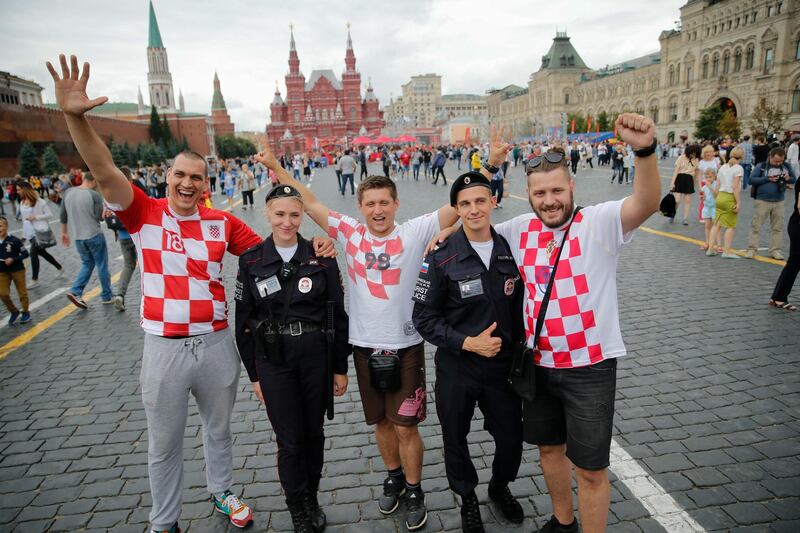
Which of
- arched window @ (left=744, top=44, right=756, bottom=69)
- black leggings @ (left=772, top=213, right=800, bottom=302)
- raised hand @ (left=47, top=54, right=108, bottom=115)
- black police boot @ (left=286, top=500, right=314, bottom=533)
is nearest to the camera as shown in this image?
raised hand @ (left=47, top=54, right=108, bottom=115)

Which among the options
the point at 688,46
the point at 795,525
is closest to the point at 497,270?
the point at 795,525

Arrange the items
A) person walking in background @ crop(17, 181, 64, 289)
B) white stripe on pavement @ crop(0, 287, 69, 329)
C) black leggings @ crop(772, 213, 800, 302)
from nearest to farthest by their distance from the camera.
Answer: black leggings @ crop(772, 213, 800, 302) < white stripe on pavement @ crop(0, 287, 69, 329) < person walking in background @ crop(17, 181, 64, 289)

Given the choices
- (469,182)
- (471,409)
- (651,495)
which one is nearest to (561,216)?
(469,182)

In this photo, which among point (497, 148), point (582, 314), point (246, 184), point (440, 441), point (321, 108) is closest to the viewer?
point (582, 314)

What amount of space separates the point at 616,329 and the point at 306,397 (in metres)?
1.75

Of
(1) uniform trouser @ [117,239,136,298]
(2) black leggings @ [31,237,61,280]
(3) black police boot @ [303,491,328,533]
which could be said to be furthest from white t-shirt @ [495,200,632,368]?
(2) black leggings @ [31,237,61,280]

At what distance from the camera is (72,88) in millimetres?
2297

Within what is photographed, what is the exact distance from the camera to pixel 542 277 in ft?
8.15

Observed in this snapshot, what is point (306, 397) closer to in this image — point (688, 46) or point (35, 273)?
point (35, 273)

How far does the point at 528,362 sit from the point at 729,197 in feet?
25.4

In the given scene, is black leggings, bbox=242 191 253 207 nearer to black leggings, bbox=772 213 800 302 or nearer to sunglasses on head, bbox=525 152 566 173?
black leggings, bbox=772 213 800 302

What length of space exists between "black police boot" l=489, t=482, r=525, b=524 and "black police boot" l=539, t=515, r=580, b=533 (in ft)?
0.51

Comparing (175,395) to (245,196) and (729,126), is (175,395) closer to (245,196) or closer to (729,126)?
(245,196)

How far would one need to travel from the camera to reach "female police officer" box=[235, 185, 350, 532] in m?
2.74
